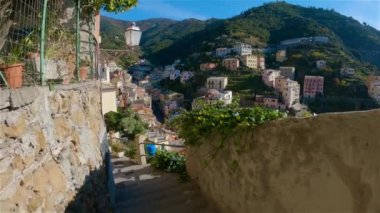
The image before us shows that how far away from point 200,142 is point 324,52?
2838 inches

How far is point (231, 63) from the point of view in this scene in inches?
2896

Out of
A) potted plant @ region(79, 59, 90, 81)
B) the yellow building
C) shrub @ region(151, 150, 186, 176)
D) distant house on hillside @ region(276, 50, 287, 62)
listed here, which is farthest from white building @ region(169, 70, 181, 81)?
potted plant @ region(79, 59, 90, 81)

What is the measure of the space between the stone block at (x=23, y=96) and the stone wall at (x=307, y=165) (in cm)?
181

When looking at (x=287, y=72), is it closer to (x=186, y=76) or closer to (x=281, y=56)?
(x=281, y=56)

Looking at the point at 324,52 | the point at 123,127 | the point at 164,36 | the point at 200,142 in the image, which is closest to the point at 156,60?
the point at 164,36

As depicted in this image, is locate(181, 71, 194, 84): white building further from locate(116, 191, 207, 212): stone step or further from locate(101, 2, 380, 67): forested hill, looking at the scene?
locate(116, 191, 207, 212): stone step

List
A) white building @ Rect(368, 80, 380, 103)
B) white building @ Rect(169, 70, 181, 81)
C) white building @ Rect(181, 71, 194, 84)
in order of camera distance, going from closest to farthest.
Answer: white building @ Rect(368, 80, 380, 103), white building @ Rect(181, 71, 194, 84), white building @ Rect(169, 70, 181, 81)

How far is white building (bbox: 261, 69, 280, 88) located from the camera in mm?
62950

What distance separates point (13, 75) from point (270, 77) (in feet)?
206

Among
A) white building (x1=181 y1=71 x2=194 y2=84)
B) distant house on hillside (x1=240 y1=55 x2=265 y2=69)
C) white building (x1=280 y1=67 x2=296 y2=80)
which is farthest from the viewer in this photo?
distant house on hillside (x1=240 y1=55 x2=265 y2=69)

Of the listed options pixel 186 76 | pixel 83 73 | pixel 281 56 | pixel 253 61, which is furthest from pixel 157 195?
pixel 281 56

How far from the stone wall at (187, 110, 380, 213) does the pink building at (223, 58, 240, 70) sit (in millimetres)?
70088

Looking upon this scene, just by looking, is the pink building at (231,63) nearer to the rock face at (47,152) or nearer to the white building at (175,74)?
the white building at (175,74)

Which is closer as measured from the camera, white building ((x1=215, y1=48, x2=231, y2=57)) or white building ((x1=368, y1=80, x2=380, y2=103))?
white building ((x1=368, y1=80, x2=380, y2=103))
